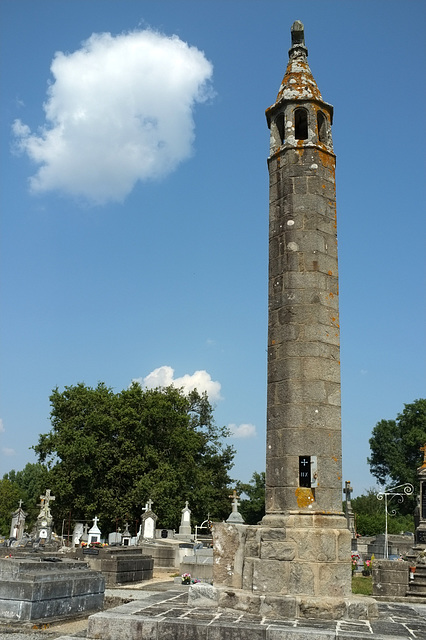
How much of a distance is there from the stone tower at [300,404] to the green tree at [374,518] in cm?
3269

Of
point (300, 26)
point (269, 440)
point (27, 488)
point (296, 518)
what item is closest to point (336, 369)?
point (269, 440)

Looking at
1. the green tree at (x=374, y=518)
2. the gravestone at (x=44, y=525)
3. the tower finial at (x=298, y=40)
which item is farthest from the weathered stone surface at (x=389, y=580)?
the green tree at (x=374, y=518)

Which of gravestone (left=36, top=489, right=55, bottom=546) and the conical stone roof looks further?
gravestone (left=36, top=489, right=55, bottom=546)

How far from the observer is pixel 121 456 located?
116ft

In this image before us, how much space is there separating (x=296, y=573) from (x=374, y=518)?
35.5 m

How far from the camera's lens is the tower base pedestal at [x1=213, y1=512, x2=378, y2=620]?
21.7 ft

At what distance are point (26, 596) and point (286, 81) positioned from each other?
900 cm

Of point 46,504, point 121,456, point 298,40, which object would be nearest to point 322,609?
point 298,40

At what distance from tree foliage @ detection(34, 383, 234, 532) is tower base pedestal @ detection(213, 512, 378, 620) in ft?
88.5

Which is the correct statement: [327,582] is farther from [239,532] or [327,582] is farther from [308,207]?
[308,207]

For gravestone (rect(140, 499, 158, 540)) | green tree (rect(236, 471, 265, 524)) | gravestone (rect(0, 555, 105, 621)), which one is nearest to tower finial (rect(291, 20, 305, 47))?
gravestone (rect(0, 555, 105, 621))

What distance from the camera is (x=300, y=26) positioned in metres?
9.33

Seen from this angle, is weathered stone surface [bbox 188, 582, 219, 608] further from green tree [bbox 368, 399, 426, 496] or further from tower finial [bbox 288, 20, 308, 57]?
green tree [bbox 368, 399, 426, 496]

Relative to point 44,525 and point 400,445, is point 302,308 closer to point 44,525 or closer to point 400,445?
point 44,525
